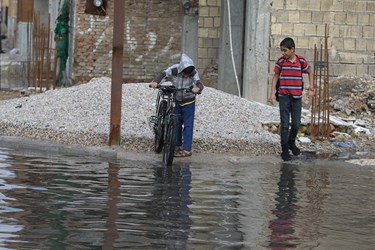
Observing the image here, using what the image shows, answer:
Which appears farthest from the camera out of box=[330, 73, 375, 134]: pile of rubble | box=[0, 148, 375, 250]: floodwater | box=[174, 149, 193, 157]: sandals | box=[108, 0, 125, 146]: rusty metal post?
box=[330, 73, 375, 134]: pile of rubble

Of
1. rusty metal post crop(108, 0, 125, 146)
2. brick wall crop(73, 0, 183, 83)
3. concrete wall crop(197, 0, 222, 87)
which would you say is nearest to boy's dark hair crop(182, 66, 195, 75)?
rusty metal post crop(108, 0, 125, 146)

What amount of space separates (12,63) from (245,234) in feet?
89.9

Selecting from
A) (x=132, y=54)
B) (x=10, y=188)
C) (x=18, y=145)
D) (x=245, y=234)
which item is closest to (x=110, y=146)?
(x=18, y=145)

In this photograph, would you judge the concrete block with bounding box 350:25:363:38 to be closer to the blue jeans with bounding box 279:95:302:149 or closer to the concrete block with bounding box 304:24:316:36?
the concrete block with bounding box 304:24:316:36

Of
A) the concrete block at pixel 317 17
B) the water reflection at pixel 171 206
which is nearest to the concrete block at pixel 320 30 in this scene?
the concrete block at pixel 317 17

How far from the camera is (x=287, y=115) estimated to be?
14133 millimetres

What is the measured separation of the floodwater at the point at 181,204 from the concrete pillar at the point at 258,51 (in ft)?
20.8

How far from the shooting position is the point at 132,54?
88.5 ft

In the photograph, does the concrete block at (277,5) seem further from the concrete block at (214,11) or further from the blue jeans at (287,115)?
the blue jeans at (287,115)

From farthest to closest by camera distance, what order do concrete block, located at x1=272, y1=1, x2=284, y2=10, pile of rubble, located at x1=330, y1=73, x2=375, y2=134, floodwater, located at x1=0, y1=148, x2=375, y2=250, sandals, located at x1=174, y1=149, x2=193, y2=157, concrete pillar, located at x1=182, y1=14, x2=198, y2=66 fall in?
concrete pillar, located at x1=182, y1=14, x2=198, y2=66 < concrete block, located at x1=272, y1=1, x2=284, y2=10 < pile of rubble, located at x1=330, y1=73, x2=375, y2=134 < sandals, located at x1=174, y1=149, x2=193, y2=157 < floodwater, located at x1=0, y1=148, x2=375, y2=250

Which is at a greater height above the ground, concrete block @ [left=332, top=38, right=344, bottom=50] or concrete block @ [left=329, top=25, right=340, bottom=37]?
concrete block @ [left=329, top=25, right=340, bottom=37]

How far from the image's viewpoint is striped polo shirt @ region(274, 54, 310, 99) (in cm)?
1402

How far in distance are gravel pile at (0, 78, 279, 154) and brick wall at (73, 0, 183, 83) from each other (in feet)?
27.7

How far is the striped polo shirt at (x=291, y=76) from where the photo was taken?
46.0ft
